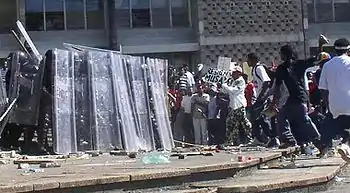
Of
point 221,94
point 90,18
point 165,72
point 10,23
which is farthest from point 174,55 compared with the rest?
point 165,72

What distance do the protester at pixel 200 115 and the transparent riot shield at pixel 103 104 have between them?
440cm

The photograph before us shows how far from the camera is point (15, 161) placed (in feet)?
→ 33.7

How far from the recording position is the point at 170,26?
29516mm

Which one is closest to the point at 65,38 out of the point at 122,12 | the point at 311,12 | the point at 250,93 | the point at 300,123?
the point at 122,12

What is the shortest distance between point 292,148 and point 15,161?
3.83 m

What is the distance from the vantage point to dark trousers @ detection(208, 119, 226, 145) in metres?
16.1

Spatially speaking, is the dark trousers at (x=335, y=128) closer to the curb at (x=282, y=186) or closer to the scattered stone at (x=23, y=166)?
the curb at (x=282, y=186)

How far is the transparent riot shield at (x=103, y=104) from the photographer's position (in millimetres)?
11891

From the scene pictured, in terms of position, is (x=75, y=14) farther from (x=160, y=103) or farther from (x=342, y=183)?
(x=342, y=183)

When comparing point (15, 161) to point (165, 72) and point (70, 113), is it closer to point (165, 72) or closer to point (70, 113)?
point (70, 113)

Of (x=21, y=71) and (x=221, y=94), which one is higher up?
(x=21, y=71)

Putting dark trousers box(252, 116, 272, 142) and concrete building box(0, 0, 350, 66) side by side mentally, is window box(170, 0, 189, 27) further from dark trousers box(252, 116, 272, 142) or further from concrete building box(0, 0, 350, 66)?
dark trousers box(252, 116, 272, 142)

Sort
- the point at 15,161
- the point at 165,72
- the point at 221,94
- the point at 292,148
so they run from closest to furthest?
the point at 15,161 → the point at 292,148 → the point at 165,72 → the point at 221,94

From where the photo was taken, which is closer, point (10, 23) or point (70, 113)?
point (70, 113)
